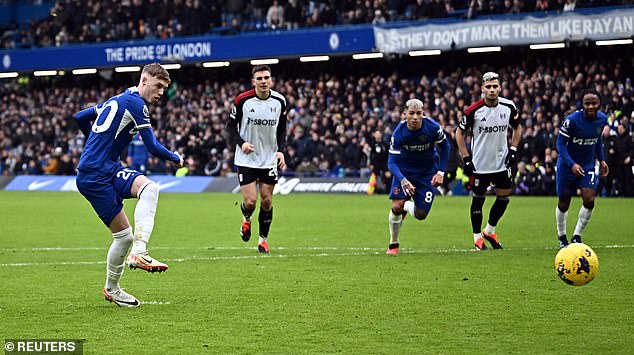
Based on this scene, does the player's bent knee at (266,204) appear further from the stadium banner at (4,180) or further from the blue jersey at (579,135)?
the stadium banner at (4,180)

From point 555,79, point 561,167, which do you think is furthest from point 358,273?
point 555,79

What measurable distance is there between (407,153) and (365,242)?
2.30 metres

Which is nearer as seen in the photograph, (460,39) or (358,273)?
(358,273)

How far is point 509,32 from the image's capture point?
34.0 metres

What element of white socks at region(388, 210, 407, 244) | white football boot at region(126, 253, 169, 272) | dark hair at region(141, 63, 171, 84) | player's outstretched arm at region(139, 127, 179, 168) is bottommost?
white socks at region(388, 210, 407, 244)

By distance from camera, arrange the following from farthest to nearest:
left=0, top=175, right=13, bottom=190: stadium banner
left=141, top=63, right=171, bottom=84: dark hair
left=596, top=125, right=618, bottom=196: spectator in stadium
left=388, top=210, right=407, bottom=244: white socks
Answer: left=0, top=175, right=13, bottom=190: stadium banner → left=596, top=125, right=618, bottom=196: spectator in stadium → left=388, top=210, right=407, bottom=244: white socks → left=141, top=63, right=171, bottom=84: dark hair

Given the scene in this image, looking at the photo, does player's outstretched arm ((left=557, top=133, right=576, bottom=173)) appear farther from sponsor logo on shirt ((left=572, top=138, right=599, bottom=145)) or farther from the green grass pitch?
the green grass pitch

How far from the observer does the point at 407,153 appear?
14.6 meters

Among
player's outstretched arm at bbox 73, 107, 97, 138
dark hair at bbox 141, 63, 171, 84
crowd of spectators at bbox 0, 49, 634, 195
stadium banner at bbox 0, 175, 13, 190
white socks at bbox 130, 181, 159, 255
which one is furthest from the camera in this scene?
stadium banner at bbox 0, 175, 13, 190

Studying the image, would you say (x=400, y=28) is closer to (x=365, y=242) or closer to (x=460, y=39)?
(x=460, y=39)

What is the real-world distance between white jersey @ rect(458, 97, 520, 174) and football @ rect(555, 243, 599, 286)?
5514 mm

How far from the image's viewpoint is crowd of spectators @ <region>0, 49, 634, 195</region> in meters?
30.4

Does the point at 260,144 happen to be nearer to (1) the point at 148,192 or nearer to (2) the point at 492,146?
(2) the point at 492,146

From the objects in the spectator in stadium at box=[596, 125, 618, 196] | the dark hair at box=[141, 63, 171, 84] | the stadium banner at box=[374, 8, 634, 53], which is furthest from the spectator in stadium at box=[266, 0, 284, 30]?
the dark hair at box=[141, 63, 171, 84]
